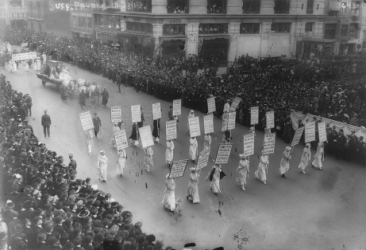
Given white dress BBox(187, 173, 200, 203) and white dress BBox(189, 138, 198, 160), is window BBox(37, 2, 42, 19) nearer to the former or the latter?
white dress BBox(189, 138, 198, 160)

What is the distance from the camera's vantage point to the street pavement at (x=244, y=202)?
38.7ft

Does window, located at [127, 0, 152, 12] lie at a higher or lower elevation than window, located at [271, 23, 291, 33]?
higher

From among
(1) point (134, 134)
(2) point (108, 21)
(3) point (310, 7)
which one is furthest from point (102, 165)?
(3) point (310, 7)

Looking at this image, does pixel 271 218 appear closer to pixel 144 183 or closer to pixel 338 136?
pixel 144 183

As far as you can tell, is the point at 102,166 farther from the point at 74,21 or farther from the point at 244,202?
the point at 74,21

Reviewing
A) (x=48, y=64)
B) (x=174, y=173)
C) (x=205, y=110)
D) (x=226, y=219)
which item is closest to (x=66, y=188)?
(x=174, y=173)

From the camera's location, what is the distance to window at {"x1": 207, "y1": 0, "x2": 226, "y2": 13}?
36.3 metres

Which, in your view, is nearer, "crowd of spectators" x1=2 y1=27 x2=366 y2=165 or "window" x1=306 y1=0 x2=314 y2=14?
"crowd of spectators" x1=2 y1=27 x2=366 y2=165

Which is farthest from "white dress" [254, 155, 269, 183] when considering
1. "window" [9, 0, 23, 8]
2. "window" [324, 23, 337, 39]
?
"window" [9, 0, 23, 8]

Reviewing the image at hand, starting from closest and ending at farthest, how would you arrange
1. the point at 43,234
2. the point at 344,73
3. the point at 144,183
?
the point at 43,234
the point at 144,183
the point at 344,73

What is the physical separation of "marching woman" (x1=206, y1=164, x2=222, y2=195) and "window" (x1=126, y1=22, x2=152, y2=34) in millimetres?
23731

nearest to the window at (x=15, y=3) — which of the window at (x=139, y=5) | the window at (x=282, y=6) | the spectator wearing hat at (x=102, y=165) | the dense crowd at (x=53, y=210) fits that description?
the window at (x=139, y=5)

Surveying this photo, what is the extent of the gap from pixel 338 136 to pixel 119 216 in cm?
1165

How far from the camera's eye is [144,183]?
593 inches
